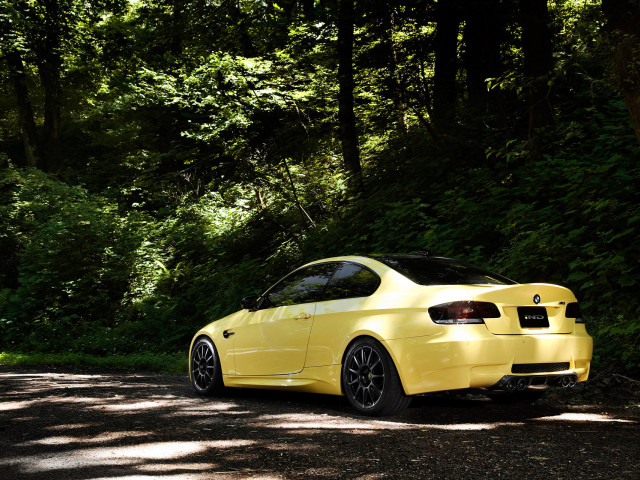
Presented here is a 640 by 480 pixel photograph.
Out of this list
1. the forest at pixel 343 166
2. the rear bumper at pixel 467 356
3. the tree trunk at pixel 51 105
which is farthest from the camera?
the tree trunk at pixel 51 105

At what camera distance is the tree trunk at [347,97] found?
16.2m

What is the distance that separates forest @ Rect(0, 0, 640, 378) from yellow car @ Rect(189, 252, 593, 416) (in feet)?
5.73

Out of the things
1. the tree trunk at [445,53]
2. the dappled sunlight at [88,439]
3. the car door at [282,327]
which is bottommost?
the dappled sunlight at [88,439]

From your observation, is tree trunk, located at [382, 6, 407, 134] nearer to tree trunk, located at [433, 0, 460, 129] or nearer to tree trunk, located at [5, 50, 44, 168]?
tree trunk, located at [433, 0, 460, 129]

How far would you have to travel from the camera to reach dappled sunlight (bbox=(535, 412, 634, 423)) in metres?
5.66

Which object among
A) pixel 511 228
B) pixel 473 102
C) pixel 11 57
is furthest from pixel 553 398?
pixel 11 57

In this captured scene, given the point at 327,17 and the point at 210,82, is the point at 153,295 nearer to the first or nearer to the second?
the point at 210,82

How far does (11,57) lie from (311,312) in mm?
25383

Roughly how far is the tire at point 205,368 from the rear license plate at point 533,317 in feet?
12.6

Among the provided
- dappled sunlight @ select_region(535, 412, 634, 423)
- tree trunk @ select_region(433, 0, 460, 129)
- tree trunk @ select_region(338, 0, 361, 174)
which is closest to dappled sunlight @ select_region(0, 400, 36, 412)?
dappled sunlight @ select_region(535, 412, 634, 423)

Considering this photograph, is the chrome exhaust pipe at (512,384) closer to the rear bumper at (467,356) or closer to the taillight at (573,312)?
the rear bumper at (467,356)

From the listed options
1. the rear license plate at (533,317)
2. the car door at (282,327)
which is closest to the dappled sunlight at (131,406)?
the car door at (282,327)

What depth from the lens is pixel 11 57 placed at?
27.1 m

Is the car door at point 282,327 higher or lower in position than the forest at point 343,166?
lower
